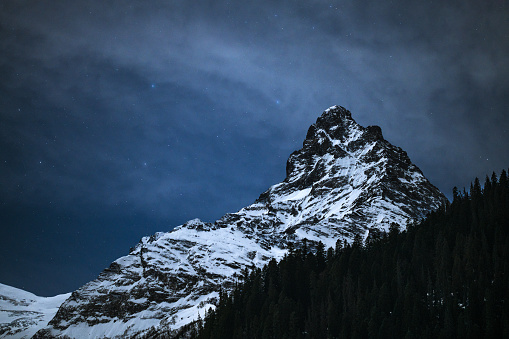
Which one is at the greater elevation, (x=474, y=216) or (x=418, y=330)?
(x=474, y=216)

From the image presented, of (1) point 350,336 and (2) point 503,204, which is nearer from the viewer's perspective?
(1) point 350,336

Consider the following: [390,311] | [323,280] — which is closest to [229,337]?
[323,280]

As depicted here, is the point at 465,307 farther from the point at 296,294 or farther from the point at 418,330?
the point at 296,294

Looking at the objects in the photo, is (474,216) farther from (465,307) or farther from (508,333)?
(508,333)

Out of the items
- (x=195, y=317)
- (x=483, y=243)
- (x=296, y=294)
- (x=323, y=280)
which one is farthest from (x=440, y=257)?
(x=195, y=317)

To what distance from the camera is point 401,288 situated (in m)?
111

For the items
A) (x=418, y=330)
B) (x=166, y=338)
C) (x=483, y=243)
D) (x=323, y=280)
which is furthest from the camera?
(x=166, y=338)

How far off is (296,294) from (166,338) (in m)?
64.2

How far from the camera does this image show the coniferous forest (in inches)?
3755

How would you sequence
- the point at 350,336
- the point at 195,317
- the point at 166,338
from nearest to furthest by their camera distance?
the point at 350,336 < the point at 166,338 < the point at 195,317

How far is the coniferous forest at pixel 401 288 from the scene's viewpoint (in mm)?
95375

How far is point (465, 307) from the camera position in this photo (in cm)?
9556

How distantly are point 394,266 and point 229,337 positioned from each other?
5047 centimetres

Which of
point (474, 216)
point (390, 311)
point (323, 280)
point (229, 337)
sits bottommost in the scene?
point (229, 337)
